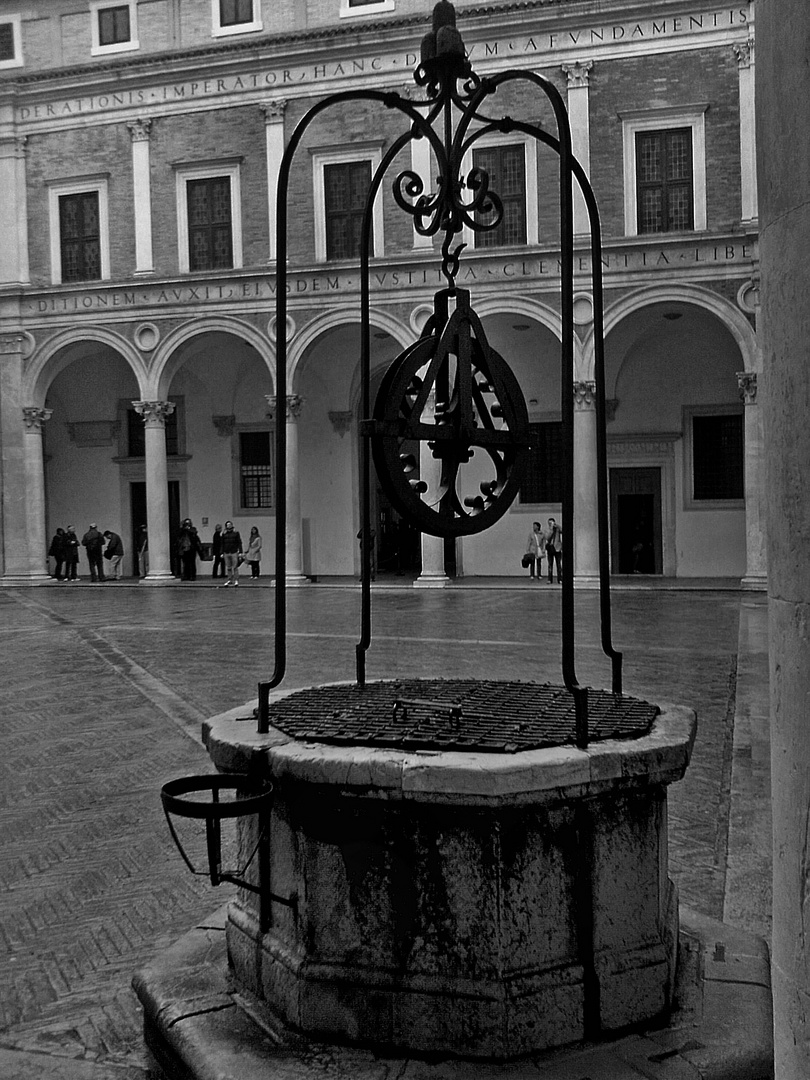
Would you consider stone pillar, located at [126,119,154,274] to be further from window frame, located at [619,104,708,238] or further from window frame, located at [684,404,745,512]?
window frame, located at [684,404,745,512]

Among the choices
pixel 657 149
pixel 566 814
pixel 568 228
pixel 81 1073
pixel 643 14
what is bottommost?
pixel 81 1073

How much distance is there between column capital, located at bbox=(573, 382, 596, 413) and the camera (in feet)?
74.0

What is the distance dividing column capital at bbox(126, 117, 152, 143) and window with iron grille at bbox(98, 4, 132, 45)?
1.93 m

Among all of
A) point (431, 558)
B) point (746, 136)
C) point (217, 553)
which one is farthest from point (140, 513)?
point (746, 136)

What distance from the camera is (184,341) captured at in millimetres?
24609

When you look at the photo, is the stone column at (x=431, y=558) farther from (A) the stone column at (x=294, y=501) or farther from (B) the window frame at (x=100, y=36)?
(B) the window frame at (x=100, y=36)

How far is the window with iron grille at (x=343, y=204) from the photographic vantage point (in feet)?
76.4

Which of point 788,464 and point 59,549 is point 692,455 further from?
point 788,464

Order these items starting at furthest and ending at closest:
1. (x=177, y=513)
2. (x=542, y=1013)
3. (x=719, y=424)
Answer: (x=177, y=513) → (x=719, y=424) → (x=542, y=1013)

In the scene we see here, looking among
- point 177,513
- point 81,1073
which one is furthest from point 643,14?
point 81,1073

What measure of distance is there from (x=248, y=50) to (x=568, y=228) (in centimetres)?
2289

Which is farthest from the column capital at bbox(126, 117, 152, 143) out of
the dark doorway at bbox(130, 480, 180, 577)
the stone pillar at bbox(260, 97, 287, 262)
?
the dark doorway at bbox(130, 480, 180, 577)

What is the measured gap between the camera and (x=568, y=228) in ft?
10.2

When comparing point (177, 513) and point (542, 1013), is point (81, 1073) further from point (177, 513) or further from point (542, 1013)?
point (177, 513)
